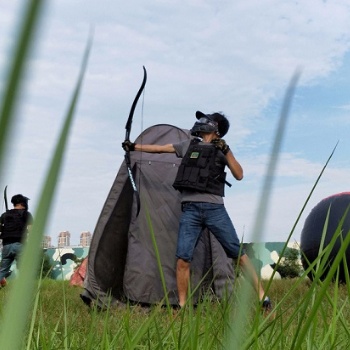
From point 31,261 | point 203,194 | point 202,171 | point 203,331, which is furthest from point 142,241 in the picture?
point 31,261

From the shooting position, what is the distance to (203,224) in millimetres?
4098

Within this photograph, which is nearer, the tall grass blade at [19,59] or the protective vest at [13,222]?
the tall grass blade at [19,59]

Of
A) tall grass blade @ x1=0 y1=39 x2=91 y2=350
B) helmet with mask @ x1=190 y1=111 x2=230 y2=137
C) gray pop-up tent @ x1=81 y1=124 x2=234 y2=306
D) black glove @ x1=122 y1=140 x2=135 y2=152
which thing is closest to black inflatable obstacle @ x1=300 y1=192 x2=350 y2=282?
gray pop-up tent @ x1=81 y1=124 x2=234 y2=306

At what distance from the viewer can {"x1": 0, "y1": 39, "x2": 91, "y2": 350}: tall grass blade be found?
12 cm

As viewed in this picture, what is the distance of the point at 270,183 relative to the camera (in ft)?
0.54

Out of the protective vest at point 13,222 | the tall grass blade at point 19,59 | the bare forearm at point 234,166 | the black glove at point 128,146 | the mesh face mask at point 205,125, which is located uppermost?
the mesh face mask at point 205,125

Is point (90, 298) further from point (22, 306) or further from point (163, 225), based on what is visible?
point (22, 306)

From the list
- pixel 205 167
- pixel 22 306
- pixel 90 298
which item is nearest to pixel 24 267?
pixel 22 306

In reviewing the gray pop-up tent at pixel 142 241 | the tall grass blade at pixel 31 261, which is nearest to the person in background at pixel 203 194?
the gray pop-up tent at pixel 142 241

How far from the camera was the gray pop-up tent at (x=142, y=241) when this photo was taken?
458 cm

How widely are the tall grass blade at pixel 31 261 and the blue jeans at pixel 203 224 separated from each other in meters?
3.91

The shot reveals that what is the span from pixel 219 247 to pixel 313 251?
6.28 feet

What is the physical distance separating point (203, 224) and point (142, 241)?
70cm

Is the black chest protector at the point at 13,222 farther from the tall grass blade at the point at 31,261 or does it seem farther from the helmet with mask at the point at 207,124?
the tall grass blade at the point at 31,261
